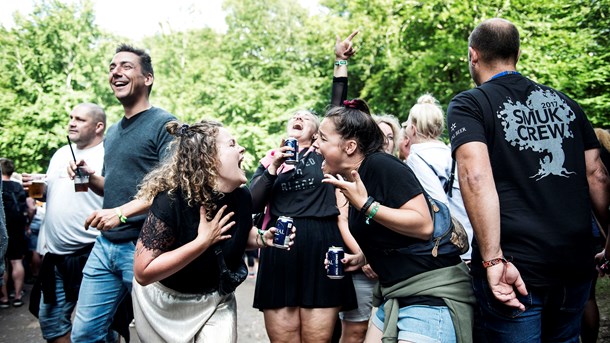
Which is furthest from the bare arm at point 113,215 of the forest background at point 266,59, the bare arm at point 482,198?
the forest background at point 266,59

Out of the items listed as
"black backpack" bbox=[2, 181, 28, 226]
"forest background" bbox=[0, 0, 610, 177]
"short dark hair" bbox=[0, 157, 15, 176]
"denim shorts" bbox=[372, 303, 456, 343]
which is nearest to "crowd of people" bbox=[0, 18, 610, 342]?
"denim shorts" bbox=[372, 303, 456, 343]

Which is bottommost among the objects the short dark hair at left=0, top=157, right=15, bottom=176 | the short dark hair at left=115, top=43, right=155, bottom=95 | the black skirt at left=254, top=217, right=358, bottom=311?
the short dark hair at left=0, top=157, right=15, bottom=176

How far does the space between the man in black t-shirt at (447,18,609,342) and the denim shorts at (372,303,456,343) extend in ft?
0.63

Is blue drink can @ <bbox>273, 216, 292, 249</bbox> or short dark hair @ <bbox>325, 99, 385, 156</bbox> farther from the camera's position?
blue drink can @ <bbox>273, 216, 292, 249</bbox>

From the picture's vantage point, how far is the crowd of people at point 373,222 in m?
2.37

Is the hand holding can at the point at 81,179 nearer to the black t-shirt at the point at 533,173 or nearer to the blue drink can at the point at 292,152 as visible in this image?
the blue drink can at the point at 292,152

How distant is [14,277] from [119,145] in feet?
19.2

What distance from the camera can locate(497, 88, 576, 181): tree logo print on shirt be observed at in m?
2.41

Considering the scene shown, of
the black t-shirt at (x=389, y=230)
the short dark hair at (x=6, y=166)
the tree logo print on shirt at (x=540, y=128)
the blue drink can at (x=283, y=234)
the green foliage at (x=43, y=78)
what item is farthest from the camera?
the green foliage at (x=43, y=78)

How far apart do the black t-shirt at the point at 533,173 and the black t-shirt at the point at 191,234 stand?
1.30m

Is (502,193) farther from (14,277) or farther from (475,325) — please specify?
(14,277)

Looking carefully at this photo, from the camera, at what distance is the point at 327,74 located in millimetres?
23984

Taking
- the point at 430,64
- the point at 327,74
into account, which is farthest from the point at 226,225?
the point at 327,74

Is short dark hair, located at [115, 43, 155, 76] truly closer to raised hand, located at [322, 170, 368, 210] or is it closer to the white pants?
the white pants
